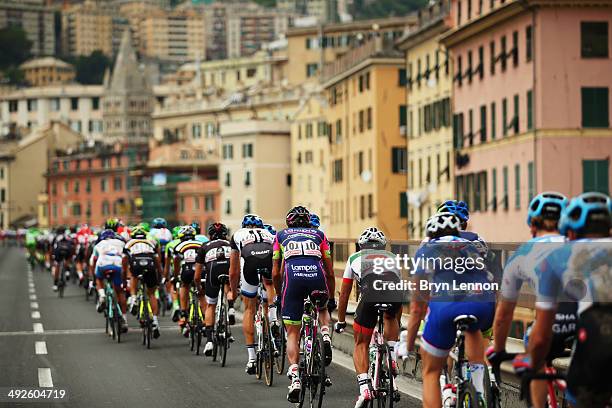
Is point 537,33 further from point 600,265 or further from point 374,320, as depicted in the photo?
point 600,265

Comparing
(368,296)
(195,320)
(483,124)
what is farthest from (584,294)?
(483,124)

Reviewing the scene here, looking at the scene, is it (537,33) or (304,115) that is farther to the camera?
(304,115)

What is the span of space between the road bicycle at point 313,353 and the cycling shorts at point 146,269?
345 inches

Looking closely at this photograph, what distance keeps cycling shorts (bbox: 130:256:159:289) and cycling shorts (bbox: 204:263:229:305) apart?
9.26ft

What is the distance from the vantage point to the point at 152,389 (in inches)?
675

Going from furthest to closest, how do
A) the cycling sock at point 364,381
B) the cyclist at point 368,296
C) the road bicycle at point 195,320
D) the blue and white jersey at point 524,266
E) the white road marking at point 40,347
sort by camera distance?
the white road marking at point 40,347 → the road bicycle at point 195,320 → the cyclist at point 368,296 → the cycling sock at point 364,381 → the blue and white jersey at point 524,266

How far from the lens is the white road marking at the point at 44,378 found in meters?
17.6

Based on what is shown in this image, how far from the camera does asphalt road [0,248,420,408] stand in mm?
16094

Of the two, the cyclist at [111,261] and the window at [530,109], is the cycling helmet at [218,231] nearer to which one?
the cyclist at [111,261]

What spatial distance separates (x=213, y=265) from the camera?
20.7 meters

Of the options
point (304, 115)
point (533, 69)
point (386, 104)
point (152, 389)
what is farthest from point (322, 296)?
point (304, 115)

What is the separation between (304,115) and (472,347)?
117 metres

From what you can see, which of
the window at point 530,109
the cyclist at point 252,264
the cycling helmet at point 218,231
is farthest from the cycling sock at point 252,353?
the window at point 530,109

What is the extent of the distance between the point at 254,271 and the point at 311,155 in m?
109
